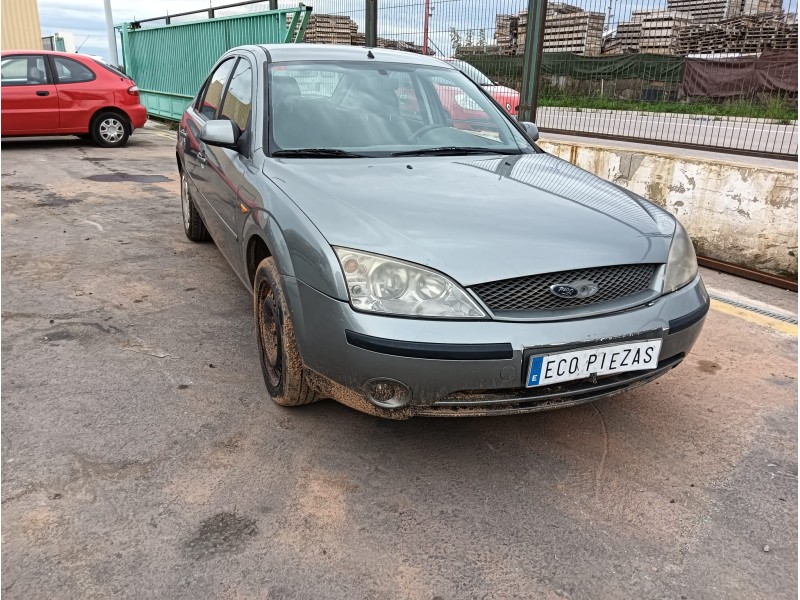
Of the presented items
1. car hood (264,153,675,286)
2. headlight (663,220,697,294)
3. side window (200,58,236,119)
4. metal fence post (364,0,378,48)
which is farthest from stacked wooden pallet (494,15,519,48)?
headlight (663,220,697,294)

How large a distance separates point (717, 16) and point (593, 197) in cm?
439

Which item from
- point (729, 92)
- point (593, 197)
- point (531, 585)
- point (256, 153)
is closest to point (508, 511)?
point (531, 585)

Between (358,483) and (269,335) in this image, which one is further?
(269,335)

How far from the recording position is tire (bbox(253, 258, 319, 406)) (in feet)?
Answer: 8.48

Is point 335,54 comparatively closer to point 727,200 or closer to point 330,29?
point 727,200

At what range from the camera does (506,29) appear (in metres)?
6.95

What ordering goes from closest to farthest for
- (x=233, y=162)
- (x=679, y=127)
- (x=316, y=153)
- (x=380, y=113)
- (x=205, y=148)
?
1. (x=316, y=153)
2. (x=233, y=162)
3. (x=380, y=113)
4. (x=205, y=148)
5. (x=679, y=127)

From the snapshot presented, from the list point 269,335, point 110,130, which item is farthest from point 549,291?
point 110,130

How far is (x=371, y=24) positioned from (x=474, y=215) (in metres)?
7.23

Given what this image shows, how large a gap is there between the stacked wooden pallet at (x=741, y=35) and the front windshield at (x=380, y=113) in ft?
10.5

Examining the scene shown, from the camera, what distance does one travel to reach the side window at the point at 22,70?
32.6 ft

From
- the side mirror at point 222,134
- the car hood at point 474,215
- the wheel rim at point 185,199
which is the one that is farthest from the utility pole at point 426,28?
the car hood at point 474,215

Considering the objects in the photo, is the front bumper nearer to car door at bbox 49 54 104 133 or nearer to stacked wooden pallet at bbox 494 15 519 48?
stacked wooden pallet at bbox 494 15 519 48

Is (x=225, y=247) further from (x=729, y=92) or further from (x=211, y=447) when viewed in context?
(x=729, y=92)
